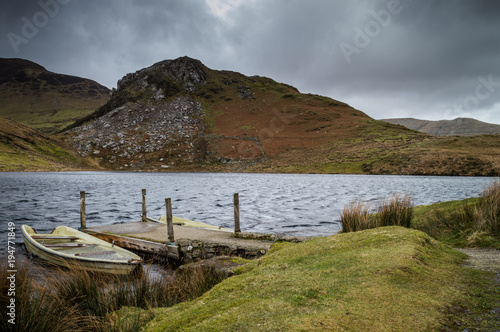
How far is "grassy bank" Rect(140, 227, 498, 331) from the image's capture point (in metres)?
3.78

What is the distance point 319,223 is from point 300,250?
16.5 metres

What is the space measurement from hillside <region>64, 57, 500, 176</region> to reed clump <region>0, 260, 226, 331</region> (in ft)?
234

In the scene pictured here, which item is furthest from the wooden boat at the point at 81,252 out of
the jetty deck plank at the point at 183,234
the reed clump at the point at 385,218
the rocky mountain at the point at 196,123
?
the rocky mountain at the point at 196,123

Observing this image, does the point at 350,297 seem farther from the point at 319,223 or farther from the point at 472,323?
the point at 319,223

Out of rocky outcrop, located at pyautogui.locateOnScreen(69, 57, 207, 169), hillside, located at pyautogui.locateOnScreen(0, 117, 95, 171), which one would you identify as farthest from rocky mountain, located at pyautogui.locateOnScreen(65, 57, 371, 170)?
hillside, located at pyautogui.locateOnScreen(0, 117, 95, 171)

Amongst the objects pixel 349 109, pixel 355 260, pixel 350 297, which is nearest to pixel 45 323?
pixel 350 297

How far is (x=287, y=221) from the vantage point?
24.6 meters

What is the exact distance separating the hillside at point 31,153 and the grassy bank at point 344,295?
107 meters

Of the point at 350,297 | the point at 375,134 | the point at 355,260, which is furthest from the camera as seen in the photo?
the point at 375,134

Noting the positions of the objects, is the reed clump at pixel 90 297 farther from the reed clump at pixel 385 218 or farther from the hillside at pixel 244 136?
the hillside at pixel 244 136

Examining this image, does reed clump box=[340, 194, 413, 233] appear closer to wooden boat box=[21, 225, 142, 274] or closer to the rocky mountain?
wooden boat box=[21, 225, 142, 274]

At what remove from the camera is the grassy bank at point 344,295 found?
3.78m

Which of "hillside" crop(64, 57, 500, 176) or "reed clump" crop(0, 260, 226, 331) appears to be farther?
"hillside" crop(64, 57, 500, 176)

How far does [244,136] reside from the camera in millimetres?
105625
